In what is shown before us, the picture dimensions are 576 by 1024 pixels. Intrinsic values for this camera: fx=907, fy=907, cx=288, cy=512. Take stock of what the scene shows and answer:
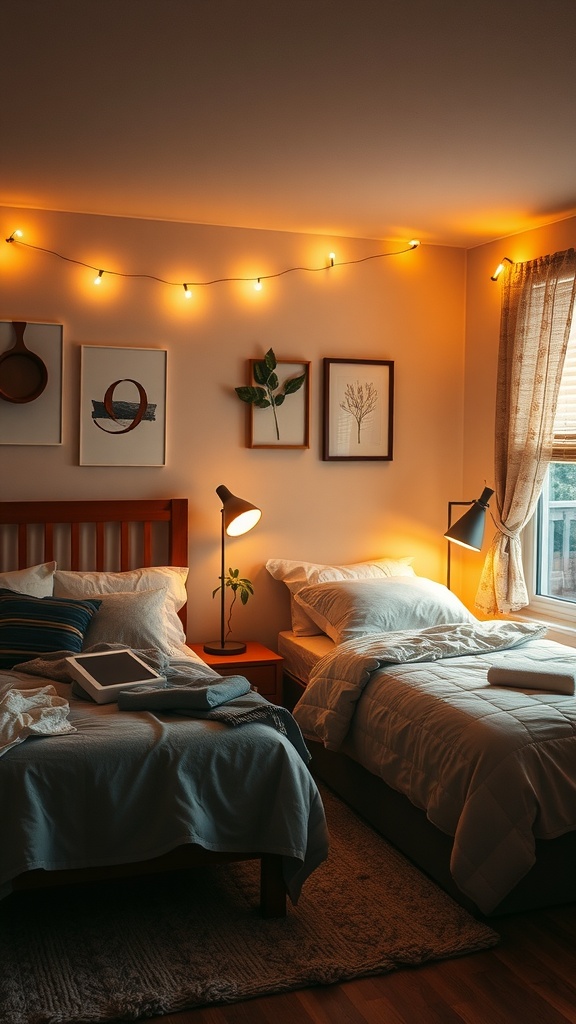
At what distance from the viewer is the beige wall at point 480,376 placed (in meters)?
4.86

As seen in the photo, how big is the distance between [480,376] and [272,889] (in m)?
3.14

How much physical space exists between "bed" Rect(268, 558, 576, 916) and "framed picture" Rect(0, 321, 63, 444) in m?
1.51

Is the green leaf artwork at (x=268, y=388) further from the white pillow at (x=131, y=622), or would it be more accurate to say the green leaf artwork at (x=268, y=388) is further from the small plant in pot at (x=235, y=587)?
the white pillow at (x=131, y=622)

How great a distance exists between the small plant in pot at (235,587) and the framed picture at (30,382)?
107 cm

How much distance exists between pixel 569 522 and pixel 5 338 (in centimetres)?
283

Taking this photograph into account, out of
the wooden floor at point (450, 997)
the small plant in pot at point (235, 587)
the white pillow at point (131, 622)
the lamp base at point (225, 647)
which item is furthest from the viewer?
the small plant in pot at point (235, 587)

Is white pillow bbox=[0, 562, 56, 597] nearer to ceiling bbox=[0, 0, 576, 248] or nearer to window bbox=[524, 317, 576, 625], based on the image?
ceiling bbox=[0, 0, 576, 248]

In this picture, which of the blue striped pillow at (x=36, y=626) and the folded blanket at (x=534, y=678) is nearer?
the folded blanket at (x=534, y=678)

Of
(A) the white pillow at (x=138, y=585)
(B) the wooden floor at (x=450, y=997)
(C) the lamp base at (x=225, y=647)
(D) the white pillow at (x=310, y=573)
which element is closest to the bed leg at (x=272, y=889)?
(B) the wooden floor at (x=450, y=997)

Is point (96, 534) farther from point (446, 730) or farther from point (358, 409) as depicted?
point (446, 730)

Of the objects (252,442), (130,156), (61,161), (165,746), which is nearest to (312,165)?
(130,156)

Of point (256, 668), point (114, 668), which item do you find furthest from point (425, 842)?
point (256, 668)

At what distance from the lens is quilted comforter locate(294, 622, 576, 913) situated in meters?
2.71

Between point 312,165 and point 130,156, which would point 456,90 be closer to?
point 312,165
